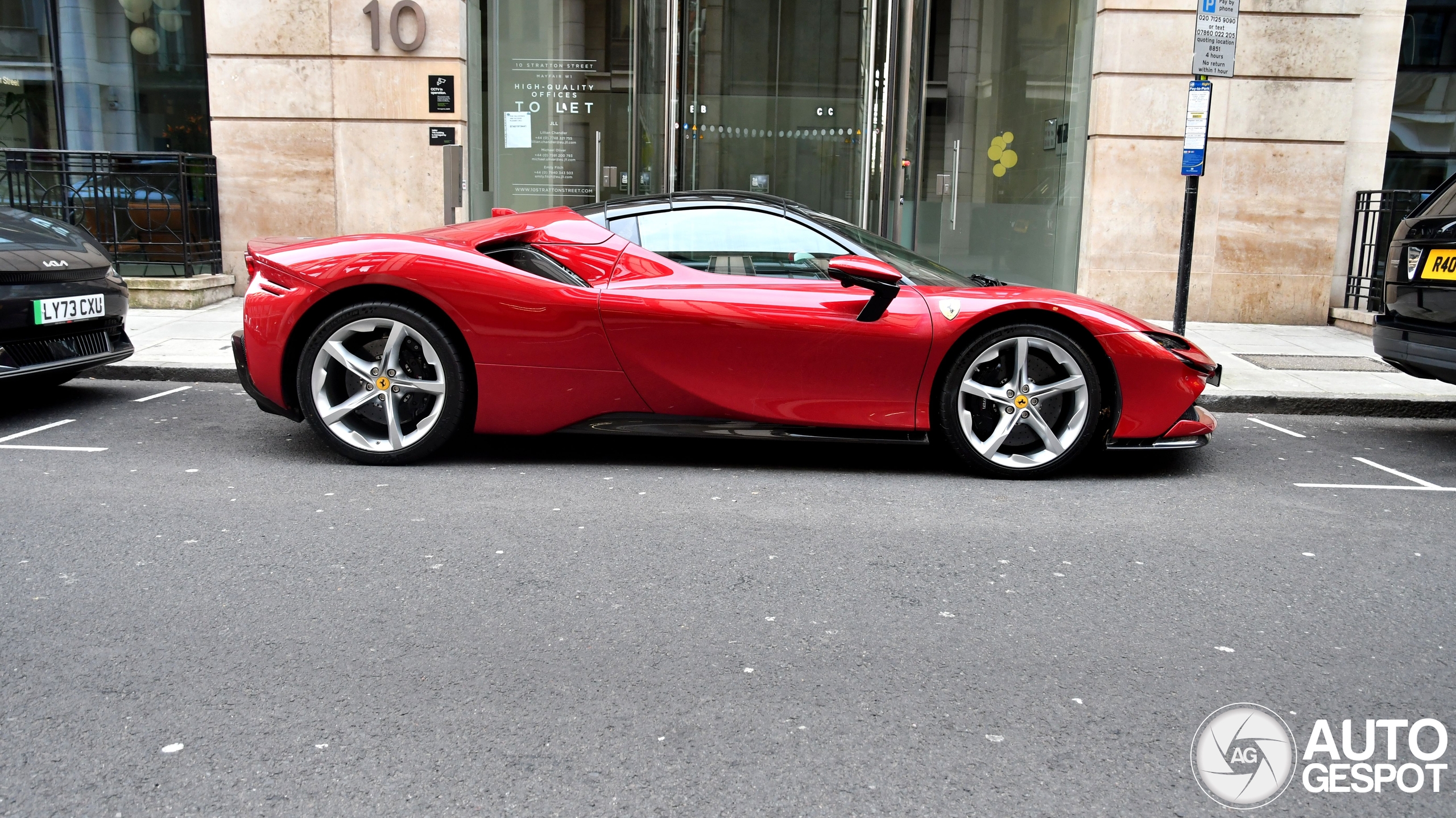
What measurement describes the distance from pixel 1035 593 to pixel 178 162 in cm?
984

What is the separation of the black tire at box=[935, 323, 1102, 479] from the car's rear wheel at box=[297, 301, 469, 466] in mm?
2249

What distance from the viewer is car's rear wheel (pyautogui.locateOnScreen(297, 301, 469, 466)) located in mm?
5004

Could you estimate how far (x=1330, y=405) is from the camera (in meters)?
7.20

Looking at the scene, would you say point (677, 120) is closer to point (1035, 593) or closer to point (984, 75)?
point (984, 75)

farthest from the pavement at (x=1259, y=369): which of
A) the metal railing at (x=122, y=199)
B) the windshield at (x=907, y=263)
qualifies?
the windshield at (x=907, y=263)

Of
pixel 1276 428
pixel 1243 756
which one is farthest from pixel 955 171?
pixel 1243 756

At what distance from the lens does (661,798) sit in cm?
229

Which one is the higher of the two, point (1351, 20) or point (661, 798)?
point (1351, 20)

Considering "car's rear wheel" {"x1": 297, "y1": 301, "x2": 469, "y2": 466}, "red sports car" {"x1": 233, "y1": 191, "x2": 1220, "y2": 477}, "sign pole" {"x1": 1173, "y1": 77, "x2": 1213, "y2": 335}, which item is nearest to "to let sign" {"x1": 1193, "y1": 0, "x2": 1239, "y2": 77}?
"sign pole" {"x1": 1173, "y1": 77, "x2": 1213, "y2": 335}

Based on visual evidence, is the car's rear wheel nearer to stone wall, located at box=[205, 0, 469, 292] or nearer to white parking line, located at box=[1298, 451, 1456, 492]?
white parking line, located at box=[1298, 451, 1456, 492]

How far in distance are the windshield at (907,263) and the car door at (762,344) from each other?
174 mm

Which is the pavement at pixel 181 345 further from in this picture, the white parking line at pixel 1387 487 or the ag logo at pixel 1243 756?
the white parking line at pixel 1387 487

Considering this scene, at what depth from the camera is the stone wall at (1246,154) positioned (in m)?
10.8

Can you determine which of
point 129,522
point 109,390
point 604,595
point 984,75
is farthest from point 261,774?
point 984,75
